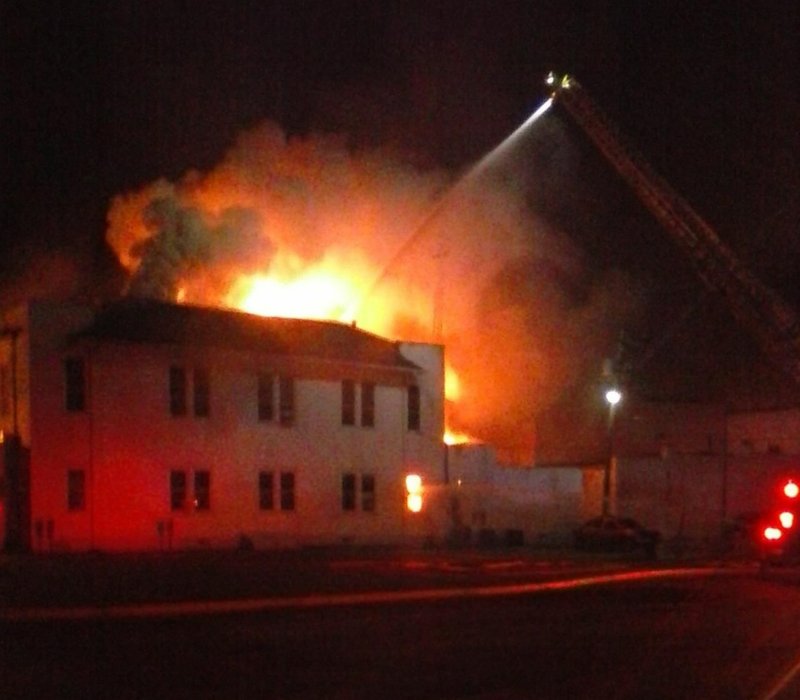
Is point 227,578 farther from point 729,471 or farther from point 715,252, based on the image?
point 715,252

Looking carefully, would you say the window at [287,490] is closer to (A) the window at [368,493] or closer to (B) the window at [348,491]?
(B) the window at [348,491]

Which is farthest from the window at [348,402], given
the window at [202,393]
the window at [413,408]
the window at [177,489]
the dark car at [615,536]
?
the dark car at [615,536]

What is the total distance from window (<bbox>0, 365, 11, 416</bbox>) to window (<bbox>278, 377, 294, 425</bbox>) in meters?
8.47

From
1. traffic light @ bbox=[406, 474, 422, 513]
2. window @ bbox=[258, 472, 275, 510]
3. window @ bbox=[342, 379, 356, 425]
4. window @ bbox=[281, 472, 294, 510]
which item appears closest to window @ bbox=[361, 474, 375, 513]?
traffic light @ bbox=[406, 474, 422, 513]

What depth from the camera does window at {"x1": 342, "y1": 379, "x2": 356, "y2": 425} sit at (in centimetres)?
4628

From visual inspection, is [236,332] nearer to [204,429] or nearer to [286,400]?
[286,400]

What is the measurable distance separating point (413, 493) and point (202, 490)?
7.62m

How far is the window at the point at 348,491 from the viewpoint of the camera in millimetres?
Answer: 46000

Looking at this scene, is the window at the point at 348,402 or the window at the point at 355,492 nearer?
the window at the point at 355,492

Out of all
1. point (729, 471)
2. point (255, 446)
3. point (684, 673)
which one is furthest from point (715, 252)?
point (684, 673)

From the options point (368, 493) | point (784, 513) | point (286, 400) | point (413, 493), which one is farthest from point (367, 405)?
point (784, 513)

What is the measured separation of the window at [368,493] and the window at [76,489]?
10262 mm

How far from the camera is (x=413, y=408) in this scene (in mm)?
48812

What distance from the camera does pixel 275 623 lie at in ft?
63.2
